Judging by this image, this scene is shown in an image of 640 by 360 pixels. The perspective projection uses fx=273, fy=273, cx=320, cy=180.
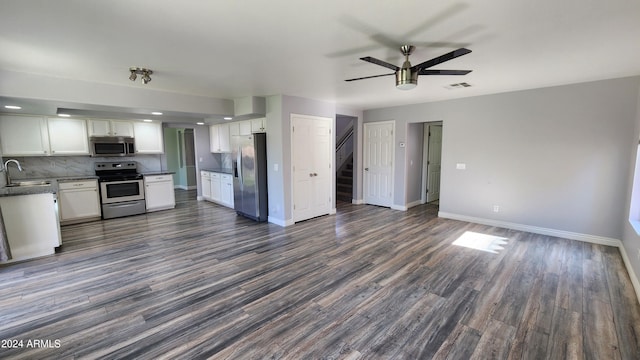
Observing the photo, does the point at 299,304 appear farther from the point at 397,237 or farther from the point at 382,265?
the point at 397,237

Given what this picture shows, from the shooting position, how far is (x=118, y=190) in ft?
19.2

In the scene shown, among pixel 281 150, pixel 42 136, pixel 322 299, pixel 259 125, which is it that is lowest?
pixel 322 299

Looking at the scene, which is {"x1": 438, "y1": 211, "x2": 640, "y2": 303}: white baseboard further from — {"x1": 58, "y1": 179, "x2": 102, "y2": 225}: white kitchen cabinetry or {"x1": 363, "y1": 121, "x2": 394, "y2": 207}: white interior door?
{"x1": 58, "y1": 179, "x2": 102, "y2": 225}: white kitchen cabinetry

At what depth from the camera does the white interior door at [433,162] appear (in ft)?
23.4

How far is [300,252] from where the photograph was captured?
3.92m

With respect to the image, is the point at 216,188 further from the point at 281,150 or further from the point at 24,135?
the point at 24,135

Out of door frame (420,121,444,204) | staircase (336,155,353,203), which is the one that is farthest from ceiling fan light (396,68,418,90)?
staircase (336,155,353,203)

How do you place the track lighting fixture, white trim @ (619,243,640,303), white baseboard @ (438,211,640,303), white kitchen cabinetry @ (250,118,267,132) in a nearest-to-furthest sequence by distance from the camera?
white trim @ (619,243,640,303) → white baseboard @ (438,211,640,303) → the track lighting fixture → white kitchen cabinetry @ (250,118,267,132)

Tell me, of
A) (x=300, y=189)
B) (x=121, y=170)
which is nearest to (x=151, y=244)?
(x=300, y=189)

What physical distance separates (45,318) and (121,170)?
4776mm

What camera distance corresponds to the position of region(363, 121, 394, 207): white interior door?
657 cm

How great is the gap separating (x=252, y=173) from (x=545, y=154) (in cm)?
516

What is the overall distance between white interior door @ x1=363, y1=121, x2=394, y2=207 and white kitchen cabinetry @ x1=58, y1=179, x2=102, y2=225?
6009mm

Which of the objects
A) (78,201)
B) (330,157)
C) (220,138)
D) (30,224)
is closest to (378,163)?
(330,157)
